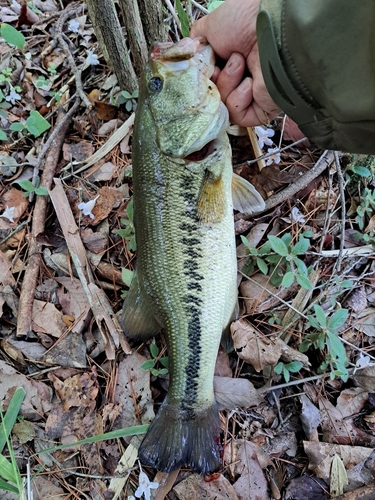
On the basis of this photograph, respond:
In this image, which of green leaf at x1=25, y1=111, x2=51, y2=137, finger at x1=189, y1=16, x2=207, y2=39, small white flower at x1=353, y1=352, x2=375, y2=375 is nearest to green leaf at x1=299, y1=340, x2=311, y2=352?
small white flower at x1=353, y1=352, x2=375, y2=375

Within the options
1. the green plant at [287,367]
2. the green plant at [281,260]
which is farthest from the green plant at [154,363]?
the green plant at [281,260]

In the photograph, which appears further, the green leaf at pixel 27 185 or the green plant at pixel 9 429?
the green leaf at pixel 27 185

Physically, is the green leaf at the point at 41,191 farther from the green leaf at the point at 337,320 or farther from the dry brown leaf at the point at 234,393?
the green leaf at the point at 337,320

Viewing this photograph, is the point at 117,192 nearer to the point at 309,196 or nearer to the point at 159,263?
the point at 159,263

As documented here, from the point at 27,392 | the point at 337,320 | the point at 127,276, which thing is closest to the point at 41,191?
the point at 127,276

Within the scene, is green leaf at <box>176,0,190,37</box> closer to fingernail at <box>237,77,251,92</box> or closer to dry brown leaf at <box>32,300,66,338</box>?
fingernail at <box>237,77,251,92</box>

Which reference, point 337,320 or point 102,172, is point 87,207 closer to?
point 102,172
